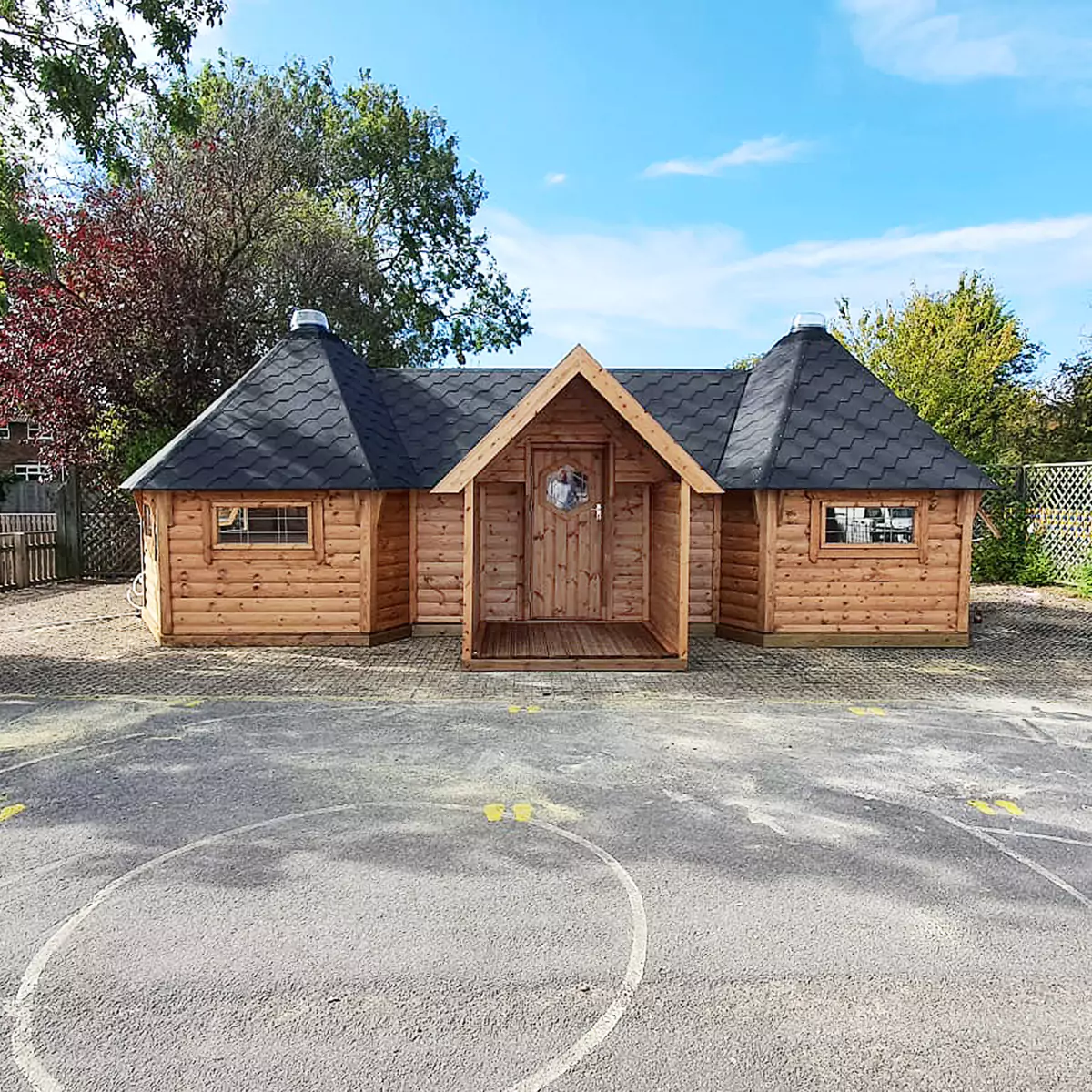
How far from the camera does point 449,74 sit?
1058 inches

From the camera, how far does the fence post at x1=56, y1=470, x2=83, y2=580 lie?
15.7 meters

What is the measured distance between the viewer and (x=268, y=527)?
979 centimetres

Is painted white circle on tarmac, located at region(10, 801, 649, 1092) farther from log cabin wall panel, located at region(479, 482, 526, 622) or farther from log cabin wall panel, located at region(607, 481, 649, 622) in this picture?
log cabin wall panel, located at region(607, 481, 649, 622)

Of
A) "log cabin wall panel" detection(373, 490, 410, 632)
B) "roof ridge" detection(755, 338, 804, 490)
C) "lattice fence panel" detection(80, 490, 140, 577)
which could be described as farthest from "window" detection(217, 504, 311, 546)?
"lattice fence panel" detection(80, 490, 140, 577)

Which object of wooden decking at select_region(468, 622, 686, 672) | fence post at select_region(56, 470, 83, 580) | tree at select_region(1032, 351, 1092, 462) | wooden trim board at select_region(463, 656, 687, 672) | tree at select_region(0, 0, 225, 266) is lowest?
wooden trim board at select_region(463, 656, 687, 672)

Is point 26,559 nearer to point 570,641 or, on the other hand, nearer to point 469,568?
point 469,568

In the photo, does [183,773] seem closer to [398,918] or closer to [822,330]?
[398,918]

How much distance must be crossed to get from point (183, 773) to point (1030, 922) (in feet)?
15.5

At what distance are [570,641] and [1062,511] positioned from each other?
35.9 ft

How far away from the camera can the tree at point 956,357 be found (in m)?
20.3

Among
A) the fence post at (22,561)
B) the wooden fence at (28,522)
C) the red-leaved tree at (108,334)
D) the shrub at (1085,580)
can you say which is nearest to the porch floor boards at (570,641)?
the shrub at (1085,580)

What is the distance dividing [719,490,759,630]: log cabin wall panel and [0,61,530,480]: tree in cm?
876

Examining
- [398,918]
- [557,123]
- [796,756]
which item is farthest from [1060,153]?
[398,918]

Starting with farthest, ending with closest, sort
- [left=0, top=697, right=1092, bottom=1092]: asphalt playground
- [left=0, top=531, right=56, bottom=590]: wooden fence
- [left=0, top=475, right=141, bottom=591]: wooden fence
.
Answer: [left=0, top=475, right=141, bottom=591]: wooden fence < [left=0, top=531, right=56, bottom=590]: wooden fence < [left=0, top=697, right=1092, bottom=1092]: asphalt playground
